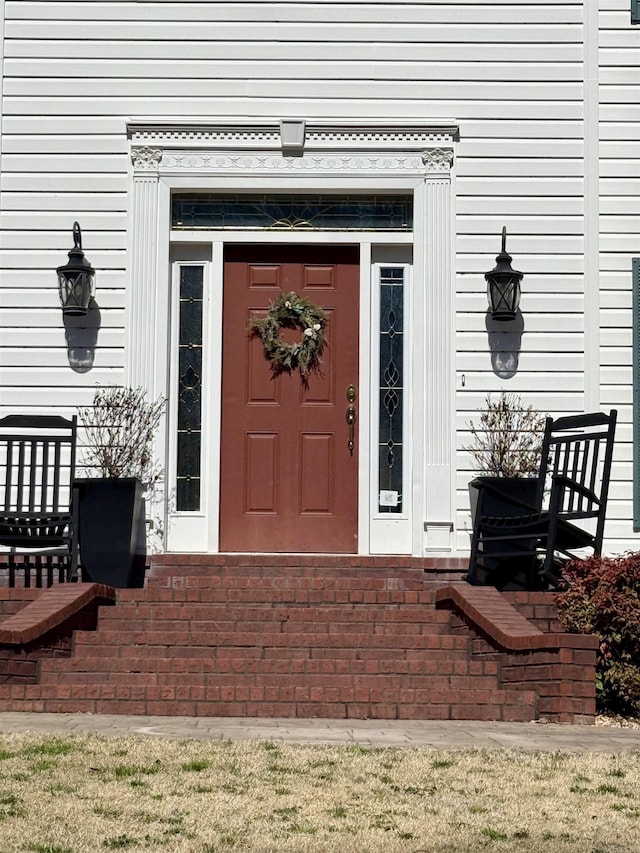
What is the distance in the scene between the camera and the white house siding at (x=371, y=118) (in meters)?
9.37

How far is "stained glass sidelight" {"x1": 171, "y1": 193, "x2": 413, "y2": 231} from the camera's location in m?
9.63

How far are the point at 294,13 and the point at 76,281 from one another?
2600 mm

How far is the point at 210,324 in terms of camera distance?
31.4ft

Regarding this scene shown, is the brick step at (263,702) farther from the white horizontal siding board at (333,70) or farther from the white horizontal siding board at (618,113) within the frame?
the white horizontal siding board at (333,70)

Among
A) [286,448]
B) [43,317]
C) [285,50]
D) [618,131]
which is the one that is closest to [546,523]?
[286,448]

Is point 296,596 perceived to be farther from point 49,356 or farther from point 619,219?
point 619,219

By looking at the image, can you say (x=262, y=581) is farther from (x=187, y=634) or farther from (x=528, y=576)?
(x=528, y=576)

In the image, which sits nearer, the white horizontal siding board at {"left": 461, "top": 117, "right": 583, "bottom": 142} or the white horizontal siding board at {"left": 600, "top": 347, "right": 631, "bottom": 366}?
the white horizontal siding board at {"left": 600, "top": 347, "right": 631, "bottom": 366}

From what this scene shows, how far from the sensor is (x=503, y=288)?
9.20m

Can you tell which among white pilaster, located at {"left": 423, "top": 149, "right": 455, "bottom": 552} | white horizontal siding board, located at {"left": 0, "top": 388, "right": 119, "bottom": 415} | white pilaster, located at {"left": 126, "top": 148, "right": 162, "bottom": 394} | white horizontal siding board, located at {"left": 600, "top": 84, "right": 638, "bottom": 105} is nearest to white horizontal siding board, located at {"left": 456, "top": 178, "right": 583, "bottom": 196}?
white pilaster, located at {"left": 423, "top": 149, "right": 455, "bottom": 552}

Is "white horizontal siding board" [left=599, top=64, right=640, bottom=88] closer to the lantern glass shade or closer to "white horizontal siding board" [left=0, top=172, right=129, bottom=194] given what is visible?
"white horizontal siding board" [left=0, top=172, right=129, bottom=194]

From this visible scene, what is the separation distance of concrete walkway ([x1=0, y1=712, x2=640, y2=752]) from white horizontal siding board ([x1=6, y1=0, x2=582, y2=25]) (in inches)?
213

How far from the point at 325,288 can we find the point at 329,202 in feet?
2.13

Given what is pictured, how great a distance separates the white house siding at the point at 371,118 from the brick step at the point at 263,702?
2.89m
